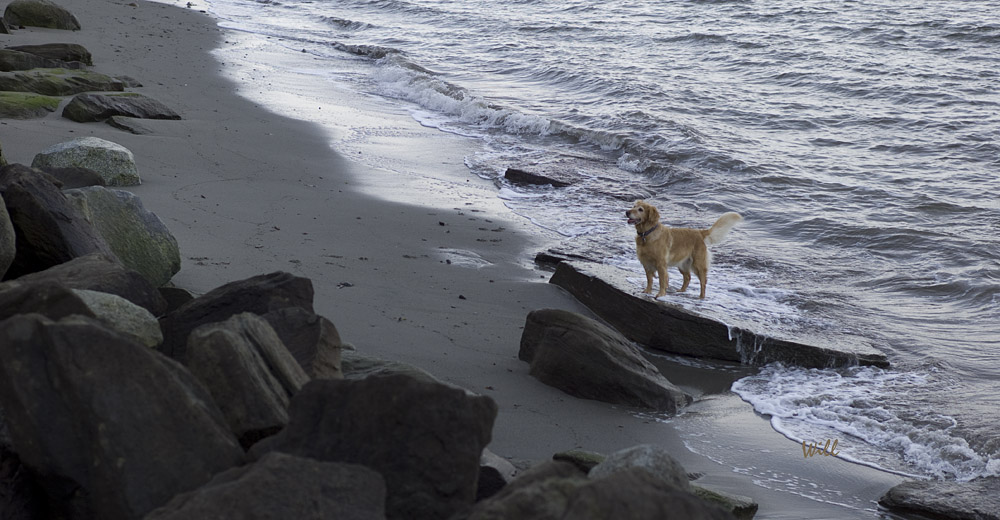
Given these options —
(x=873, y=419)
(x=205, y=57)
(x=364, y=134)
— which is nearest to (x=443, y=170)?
(x=364, y=134)

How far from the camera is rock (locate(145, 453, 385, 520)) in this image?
8.04ft

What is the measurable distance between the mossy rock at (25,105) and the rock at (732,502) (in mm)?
8730

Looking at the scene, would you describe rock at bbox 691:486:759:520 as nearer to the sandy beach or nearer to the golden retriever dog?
the sandy beach

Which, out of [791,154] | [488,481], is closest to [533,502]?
[488,481]

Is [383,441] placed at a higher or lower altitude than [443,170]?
higher

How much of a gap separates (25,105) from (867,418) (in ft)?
30.0

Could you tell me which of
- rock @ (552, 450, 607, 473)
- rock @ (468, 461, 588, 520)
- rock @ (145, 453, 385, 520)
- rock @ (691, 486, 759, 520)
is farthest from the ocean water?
rock @ (145, 453, 385, 520)

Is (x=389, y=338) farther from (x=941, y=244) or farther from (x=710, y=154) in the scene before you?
(x=710, y=154)

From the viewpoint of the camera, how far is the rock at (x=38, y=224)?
4609mm

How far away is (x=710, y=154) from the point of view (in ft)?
42.3

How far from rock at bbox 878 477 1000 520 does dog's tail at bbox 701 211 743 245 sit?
12.6ft

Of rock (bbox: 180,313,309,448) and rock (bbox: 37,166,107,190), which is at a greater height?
rock (bbox: 180,313,309,448)

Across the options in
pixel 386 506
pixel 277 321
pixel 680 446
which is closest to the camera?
pixel 386 506

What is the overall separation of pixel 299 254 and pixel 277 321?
303 centimetres
